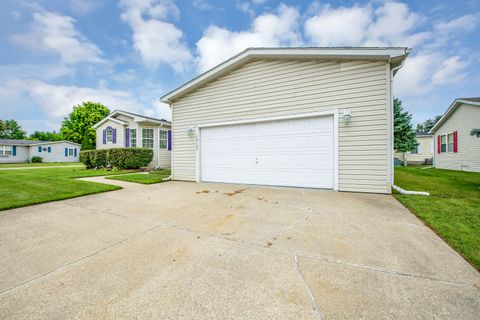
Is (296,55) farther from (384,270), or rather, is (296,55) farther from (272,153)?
(384,270)

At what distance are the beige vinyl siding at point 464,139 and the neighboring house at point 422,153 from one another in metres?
7.48

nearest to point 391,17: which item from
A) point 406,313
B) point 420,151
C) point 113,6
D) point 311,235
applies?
point 311,235

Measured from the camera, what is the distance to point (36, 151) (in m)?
25.5

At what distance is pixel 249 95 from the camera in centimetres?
674

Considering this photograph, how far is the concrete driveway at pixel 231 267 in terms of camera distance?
144 cm

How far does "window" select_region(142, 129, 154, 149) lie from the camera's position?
13.4m

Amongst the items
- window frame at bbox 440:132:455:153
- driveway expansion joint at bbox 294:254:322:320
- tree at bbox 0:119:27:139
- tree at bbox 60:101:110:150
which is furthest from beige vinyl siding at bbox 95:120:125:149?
tree at bbox 0:119:27:139

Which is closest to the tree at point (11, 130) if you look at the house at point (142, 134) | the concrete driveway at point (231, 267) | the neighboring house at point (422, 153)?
the house at point (142, 134)

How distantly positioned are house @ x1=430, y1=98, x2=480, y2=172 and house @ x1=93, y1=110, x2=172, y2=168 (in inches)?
699

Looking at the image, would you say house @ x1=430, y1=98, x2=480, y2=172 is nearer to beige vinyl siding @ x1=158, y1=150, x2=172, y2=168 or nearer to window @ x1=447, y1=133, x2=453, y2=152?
window @ x1=447, y1=133, x2=453, y2=152

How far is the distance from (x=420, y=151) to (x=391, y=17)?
1823 centimetres

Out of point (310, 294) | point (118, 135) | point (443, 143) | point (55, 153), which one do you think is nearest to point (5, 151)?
point (55, 153)

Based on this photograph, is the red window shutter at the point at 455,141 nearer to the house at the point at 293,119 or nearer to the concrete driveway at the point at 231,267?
the house at the point at 293,119

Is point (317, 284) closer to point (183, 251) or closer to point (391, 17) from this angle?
point (183, 251)
